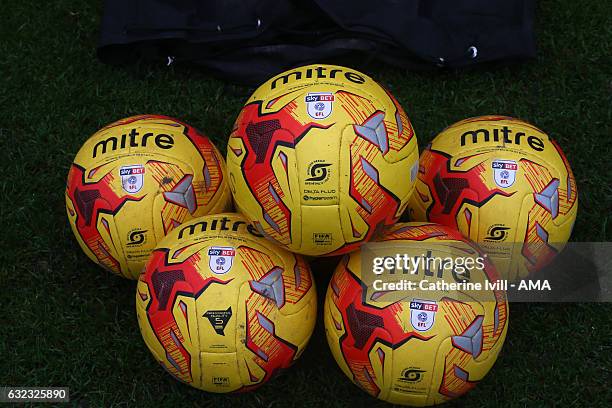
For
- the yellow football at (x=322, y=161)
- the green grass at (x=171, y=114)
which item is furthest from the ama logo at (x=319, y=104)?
the green grass at (x=171, y=114)

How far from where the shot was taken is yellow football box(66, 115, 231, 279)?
2.89 meters

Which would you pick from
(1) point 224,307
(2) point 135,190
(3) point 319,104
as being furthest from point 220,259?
(3) point 319,104

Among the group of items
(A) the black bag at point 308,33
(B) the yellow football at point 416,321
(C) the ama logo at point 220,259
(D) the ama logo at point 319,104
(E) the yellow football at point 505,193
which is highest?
(A) the black bag at point 308,33

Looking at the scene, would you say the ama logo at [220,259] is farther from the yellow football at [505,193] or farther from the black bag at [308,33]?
the black bag at [308,33]

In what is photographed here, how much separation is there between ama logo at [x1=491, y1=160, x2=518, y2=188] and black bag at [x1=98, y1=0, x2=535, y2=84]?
4.26 feet

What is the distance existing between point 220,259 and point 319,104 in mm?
708

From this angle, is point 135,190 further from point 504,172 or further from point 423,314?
point 504,172

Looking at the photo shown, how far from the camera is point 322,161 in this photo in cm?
239

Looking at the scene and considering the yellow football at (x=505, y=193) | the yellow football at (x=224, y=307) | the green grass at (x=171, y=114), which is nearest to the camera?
the yellow football at (x=224, y=307)

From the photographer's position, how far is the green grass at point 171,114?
300 cm

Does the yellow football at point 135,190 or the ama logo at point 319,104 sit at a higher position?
the ama logo at point 319,104

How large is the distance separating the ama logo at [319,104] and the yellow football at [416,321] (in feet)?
1.91

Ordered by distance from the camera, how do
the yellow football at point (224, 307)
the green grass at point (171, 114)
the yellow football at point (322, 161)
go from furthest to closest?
the green grass at point (171, 114) → the yellow football at point (224, 307) → the yellow football at point (322, 161)

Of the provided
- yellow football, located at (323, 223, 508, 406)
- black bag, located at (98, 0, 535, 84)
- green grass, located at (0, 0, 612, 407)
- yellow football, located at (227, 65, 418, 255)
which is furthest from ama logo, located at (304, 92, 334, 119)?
black bag, located at (98, 0, 535, 84)
